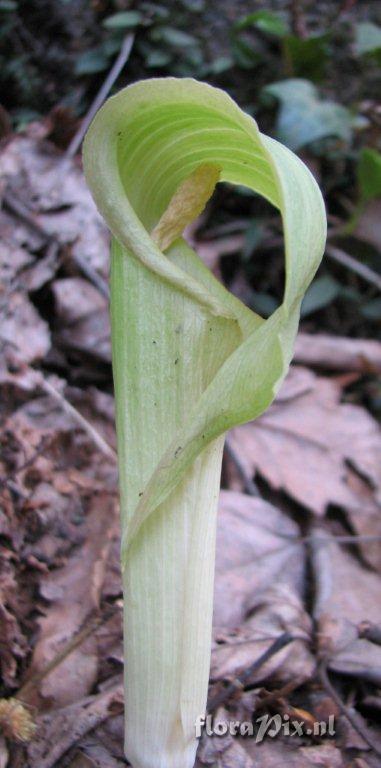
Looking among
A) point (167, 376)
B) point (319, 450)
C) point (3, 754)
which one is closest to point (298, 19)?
Answer: point (319, 450)

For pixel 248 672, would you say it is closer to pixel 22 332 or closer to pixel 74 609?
pixel 74 609

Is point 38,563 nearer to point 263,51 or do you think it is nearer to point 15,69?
point 15,69

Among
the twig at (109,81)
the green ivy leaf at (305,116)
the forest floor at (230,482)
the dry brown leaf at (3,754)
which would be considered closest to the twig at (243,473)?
the forest floor at (230,482)

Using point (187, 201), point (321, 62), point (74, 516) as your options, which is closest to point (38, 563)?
point (74, 516)

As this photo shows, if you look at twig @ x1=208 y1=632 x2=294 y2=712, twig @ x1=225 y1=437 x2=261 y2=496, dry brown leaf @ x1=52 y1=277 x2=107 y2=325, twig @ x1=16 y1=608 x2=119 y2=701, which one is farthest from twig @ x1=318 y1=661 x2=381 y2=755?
dry brown leaf @ x1=52 y1=277 x2=107 y2=325

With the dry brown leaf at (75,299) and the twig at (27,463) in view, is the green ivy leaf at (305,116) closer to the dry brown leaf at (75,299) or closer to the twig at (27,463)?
the dry brown leaf at (75,299)

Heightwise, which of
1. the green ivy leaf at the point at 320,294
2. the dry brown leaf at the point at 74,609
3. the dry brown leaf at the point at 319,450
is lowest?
the dry brown leaf at the point at 319,450
